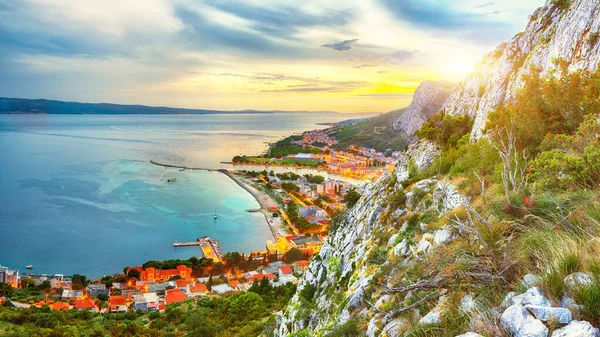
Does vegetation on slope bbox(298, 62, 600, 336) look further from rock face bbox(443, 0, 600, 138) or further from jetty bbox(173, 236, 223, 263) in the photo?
jetty bbox(173, 236, 223, 263)

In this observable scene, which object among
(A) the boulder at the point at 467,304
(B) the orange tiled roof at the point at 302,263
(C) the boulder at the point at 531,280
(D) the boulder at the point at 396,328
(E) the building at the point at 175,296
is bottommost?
(E) the building at the point at 175,296

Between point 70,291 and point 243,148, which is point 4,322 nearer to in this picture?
point 70,291

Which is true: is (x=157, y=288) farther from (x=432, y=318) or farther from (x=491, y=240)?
(x=491, y=240)

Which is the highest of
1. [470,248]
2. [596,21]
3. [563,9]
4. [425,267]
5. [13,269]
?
[563,9]

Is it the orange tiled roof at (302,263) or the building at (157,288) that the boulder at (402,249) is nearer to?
the building at (157,288)

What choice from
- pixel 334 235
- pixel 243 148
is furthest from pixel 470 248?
pixel 243 148

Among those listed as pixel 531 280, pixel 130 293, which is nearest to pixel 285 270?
pixel 130 293

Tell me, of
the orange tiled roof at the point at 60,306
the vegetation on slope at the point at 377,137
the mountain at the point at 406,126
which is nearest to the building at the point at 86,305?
the orange tiled roof at the point at 60,306
